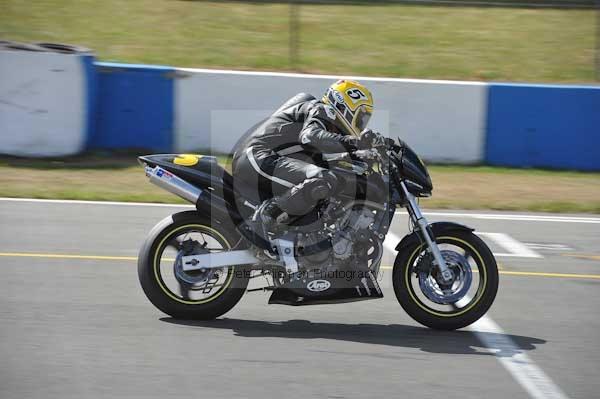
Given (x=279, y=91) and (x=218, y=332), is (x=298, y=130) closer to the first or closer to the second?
(x=218, y=332)

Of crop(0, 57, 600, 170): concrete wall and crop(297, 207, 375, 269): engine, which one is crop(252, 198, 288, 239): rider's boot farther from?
crop(0, 57, 600, 170): concrete wall

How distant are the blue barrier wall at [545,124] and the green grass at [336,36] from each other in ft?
7.44

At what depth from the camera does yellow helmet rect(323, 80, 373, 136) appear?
6344 millimetres

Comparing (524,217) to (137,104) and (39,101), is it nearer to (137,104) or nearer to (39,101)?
(137,104)

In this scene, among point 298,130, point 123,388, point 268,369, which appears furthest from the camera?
point 298,130

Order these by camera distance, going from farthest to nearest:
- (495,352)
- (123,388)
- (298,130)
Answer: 1. (298,130)
2. (495,352)
3. (123,388)

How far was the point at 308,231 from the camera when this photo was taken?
6.47 meters

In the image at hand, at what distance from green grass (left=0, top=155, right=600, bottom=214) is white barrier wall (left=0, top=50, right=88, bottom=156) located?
31 cm

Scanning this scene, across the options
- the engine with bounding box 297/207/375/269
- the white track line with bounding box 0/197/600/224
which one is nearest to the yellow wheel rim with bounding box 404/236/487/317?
the engine with bounding box 297/207/375/269

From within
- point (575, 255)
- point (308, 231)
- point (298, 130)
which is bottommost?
point (575, 255)

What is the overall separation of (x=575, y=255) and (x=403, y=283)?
362 cm

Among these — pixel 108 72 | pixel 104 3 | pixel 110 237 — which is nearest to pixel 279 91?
pixel 108 72

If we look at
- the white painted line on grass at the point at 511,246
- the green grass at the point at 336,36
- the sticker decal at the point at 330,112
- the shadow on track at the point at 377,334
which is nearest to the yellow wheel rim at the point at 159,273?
the shadow on track at the point at 377,334

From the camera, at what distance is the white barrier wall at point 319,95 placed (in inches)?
531
